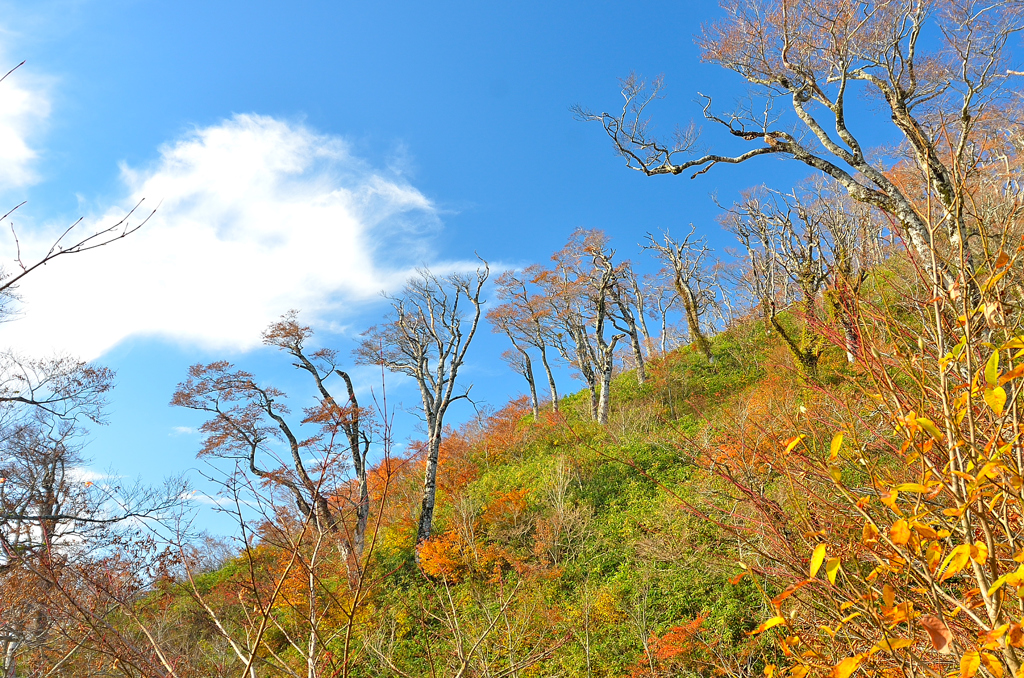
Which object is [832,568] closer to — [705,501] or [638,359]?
[705,501]

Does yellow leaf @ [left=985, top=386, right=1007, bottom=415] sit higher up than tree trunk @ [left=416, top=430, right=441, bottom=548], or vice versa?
yellow leaf @ [left=985, top=386, right=1007, bottom=415]

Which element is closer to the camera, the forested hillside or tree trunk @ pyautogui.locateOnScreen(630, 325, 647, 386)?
the forested hillside

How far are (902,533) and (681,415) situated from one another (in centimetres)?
1304

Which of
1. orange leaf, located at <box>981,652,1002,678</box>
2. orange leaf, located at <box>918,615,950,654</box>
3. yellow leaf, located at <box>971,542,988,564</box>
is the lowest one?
orange leaf, located at <box>981,652,1002,678</box>

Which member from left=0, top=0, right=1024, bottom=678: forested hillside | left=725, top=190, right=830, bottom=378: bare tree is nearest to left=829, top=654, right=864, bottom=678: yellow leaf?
left=0, top=0, right=1024, bottom=678: forested hillside

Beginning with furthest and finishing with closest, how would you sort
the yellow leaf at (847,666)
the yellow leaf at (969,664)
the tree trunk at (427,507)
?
the tree trunk at (427,507), the yellow leaf at (847,666), the yellow leaf at (969,664)

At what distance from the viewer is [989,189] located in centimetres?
1460

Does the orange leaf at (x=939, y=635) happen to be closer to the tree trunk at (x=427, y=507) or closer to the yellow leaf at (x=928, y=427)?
the yellow leaf at (x=928, y=427)

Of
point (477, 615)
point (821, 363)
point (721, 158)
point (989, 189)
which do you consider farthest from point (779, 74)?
point (989, 189)

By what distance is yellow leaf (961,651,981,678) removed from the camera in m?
0.96

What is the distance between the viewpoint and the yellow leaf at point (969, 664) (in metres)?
0.96

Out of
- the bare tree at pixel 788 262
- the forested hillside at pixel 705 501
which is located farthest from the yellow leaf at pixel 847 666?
the bare tree at pixel 788 262

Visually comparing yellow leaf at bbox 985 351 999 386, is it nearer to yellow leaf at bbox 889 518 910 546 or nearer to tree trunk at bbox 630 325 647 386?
yellow leaf at bbox 889 518 910 546

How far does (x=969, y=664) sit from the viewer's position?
99 centimetres
